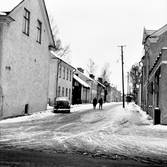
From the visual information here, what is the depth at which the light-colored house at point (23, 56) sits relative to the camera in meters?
15.4

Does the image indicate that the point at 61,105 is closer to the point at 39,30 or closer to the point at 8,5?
the point at 39,30

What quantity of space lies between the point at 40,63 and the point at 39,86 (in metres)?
2.04

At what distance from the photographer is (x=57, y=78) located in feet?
109

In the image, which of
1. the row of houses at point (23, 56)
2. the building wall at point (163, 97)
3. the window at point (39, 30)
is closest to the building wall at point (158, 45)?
the building wall at point (163, 97)

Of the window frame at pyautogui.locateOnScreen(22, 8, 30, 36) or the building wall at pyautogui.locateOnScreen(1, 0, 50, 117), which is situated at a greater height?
the window frame at pyautogui.locateOnScreen(22, 8, 30, 36)

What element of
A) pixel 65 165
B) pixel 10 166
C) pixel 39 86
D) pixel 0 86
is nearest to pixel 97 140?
pixel 65 165

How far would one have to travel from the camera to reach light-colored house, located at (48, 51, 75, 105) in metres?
32.8

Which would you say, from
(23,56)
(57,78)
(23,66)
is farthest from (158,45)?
(57,78)

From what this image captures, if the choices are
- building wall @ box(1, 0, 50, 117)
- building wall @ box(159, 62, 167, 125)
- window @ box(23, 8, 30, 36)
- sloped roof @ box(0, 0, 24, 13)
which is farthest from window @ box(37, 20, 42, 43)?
building wall @ box(159, 62, 167, 125)

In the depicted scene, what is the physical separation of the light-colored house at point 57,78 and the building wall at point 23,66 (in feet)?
30.2

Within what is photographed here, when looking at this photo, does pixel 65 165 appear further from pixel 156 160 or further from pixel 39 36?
pixel 39 36

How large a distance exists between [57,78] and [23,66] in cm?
1495

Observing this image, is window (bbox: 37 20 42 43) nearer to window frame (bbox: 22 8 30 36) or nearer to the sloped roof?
window frame (bbox: 22 8 30 36)

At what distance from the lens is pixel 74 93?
46.4m
